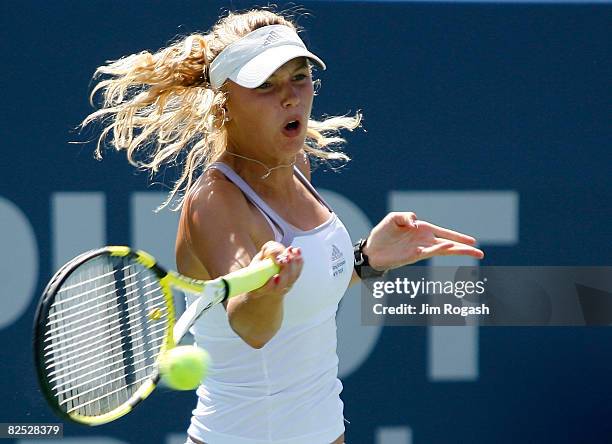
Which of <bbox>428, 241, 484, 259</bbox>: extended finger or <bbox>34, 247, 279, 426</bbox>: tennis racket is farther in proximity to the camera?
<bbox>428, 241, 484, 259</bbox>: extended finger

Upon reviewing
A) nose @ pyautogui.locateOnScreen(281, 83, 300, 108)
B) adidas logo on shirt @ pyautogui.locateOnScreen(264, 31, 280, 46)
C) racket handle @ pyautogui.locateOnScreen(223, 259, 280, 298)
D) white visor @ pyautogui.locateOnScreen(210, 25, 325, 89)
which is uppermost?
adidas logo on shirt @ pyautogui.locateOnScreen(264, 31, 280, 46)

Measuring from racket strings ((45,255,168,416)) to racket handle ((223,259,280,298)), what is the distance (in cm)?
16

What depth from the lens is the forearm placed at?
5.72 feet

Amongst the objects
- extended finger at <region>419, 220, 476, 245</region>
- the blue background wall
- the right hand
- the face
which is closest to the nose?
the face

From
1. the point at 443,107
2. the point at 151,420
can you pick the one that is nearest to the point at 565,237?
the point at 443,107

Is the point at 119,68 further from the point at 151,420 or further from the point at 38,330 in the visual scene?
the point at 151,420

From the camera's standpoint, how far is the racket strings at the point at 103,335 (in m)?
1.68

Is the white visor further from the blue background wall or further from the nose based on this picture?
the blue background wall

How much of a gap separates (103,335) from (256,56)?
1.91 feet

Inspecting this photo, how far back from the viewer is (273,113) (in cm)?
196

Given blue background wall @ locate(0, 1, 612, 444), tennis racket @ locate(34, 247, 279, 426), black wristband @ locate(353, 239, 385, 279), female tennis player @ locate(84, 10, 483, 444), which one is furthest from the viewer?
blue background wall @ locate(0, 1, 612, 444)

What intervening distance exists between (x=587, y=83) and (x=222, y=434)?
184 centimetres

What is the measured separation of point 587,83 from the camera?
129 inches

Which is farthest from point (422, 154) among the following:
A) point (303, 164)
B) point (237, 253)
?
point (237, 253)
